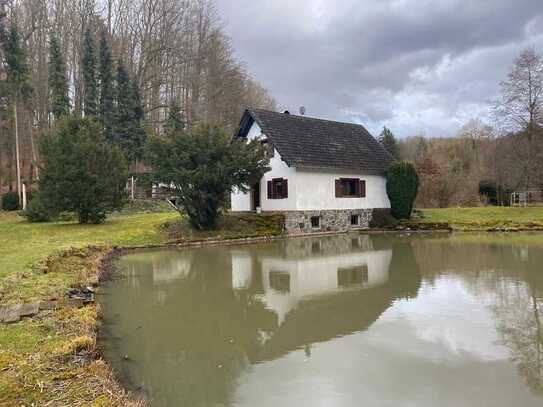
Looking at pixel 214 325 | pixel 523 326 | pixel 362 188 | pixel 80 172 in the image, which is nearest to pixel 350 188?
pixel 362 188

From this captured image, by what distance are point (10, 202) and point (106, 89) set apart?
34.4 feet

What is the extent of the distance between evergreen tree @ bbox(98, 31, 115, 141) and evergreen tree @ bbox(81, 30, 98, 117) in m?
0.50

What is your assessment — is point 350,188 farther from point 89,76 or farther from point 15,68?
point 15,68

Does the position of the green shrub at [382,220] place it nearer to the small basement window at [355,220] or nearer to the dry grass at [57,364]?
the small basement window at [355,220]

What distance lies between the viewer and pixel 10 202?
28188 millimetres

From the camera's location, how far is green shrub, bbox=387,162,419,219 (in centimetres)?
2481

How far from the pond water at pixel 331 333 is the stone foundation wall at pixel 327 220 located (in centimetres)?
990

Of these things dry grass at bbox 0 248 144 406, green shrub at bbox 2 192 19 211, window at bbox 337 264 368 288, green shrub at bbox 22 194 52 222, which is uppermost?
green shrub at bbox 2 192 19 211

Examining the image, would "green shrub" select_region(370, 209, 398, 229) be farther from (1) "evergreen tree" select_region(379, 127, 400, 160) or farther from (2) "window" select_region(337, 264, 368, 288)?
(1) "evergreen tree" select_region(379, 127, 400, 160)

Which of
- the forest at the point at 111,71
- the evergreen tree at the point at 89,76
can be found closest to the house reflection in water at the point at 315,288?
the forest at the point at 111,71

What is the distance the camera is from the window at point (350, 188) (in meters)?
24.6

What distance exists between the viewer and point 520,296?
8.31m

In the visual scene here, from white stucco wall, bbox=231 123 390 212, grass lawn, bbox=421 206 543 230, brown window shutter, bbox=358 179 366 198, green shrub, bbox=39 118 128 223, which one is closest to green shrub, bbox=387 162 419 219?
white stucco wall, bbox=231 123 390 212

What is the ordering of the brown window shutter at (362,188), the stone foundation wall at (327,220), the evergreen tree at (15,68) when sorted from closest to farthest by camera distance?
the stone foundation wall at (327,220), the brown window shutter at (362,188), the evergreen tree at (15,68)
